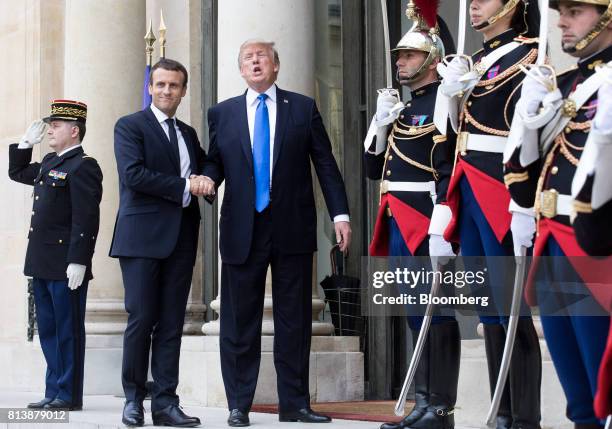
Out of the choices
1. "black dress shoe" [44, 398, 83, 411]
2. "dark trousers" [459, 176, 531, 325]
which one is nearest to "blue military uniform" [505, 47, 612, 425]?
"dark trousers" [459, 176, 531, 325]

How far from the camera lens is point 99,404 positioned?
8.98 metres

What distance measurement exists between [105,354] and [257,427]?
3465 mm

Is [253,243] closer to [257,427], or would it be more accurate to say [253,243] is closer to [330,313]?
[257,427]

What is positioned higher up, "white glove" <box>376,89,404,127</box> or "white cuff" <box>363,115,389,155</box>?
"white glove" <box>376,89,404,127</box>

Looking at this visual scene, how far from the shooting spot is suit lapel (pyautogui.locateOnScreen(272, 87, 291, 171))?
7.32m

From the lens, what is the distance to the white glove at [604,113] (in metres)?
3.97

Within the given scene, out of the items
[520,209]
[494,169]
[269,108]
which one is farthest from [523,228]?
[269,108]

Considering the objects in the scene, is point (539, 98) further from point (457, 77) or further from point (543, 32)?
point (457, 77)

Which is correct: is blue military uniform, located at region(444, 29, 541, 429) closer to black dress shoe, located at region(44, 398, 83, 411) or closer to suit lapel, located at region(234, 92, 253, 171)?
suit lapel, located at region(234, 92, 253, 171)

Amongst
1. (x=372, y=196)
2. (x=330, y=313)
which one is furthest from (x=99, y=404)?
(x=372, y=196)

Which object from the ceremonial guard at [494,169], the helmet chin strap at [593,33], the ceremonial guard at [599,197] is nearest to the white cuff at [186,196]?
the ceremonial guard at [494,169]

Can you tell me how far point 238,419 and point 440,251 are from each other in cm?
173

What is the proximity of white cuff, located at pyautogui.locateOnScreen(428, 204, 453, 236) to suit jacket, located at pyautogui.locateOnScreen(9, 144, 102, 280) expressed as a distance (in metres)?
2.97

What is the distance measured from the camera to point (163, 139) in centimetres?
727
